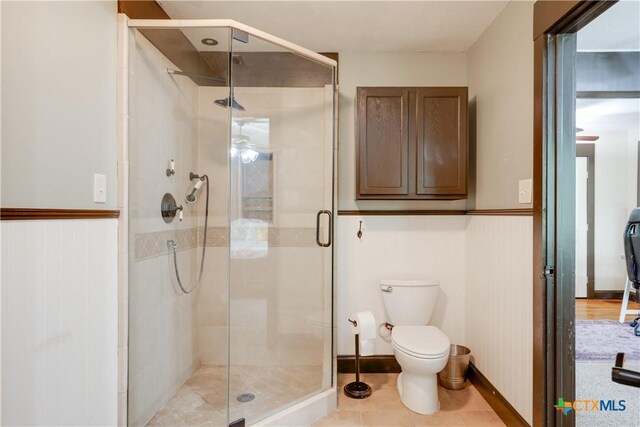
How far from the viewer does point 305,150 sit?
2.30m

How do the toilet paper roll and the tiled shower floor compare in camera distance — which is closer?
the tiled shower floor

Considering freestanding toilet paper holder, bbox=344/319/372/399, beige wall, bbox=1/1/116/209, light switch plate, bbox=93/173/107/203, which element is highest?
beige wall, bbox=1/1/116/209

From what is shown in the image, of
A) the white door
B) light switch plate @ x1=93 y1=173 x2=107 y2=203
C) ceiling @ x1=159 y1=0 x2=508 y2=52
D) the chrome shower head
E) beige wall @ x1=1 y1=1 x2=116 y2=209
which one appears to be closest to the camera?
beige wall @ x1=1 y1=1 x2=116 y2=209

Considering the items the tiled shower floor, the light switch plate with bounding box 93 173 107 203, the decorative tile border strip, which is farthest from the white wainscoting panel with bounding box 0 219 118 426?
the decorative tile border strip

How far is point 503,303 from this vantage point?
196cm

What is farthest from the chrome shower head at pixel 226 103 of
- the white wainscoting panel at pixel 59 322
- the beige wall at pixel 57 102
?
the white wainscoting panel at pixel 59 322

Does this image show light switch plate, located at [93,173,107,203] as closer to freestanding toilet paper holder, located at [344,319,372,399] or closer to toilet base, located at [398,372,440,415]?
freestanding toilet paper holder, located at [344,319,372,399]

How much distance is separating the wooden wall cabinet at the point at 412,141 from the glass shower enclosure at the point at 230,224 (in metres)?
0.25

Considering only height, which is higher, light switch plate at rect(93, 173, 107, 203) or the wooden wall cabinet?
the wooden wall cabinet

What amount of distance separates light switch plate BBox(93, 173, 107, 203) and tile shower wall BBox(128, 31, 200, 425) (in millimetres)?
179

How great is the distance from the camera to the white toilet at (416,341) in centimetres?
189

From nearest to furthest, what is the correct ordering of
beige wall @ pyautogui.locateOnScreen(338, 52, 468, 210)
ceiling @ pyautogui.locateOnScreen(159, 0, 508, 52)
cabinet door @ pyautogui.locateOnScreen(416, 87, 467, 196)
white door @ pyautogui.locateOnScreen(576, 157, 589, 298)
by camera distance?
white door @ pyautogui.locateOnScreen(576, 157, 589, 298) → ceiling @ pyautogui.locateOnScreen(159, 0, 508, 52) → cabinet door @ pyautogui.locateOnScreen(416, 87, 467, 196) → beige wall @ pyautogui.locateOnScreen(338, 52, 468, 210)

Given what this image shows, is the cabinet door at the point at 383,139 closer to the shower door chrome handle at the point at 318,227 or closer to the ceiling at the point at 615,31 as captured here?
the shower door chrome handle at the point at 318,227

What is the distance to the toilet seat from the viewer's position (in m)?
1.87
